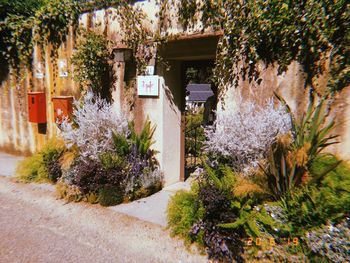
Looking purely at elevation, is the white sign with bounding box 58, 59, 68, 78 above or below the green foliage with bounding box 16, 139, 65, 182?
above

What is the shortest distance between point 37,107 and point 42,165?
5.78ft

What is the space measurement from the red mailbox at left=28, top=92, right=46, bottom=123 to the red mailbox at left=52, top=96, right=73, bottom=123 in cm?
71

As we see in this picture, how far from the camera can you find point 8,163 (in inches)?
295

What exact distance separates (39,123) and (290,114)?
20.6 ft

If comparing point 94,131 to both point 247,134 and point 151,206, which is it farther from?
point 247,134

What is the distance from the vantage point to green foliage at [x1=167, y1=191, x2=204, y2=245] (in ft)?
12.2

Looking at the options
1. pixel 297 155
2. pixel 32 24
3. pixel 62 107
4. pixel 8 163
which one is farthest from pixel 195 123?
pixel 297 155

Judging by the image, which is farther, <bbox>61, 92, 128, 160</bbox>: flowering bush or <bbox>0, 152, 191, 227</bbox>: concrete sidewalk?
<bbox>61, 92, 128, 160</bbox>: flowering bush

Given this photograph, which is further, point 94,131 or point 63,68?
point 63,68

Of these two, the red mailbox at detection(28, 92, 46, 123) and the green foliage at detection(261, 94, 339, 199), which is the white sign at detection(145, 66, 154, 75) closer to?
the green foliage at detection(261, 94, 339, 199)

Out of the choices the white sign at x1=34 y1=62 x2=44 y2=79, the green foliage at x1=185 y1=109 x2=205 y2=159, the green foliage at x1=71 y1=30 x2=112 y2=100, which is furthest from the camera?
the green foliage at x1=185 y1=109 x2=205 y2=159

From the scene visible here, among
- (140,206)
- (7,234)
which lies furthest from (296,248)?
(7,234)

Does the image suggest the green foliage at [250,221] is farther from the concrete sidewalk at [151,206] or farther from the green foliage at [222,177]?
the concrete sidewalk at [151,206]

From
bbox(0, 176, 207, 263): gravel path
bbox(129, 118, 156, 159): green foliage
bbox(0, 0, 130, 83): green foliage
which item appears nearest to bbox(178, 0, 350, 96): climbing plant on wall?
bbox(129, 118, 156, 159): green foliage
